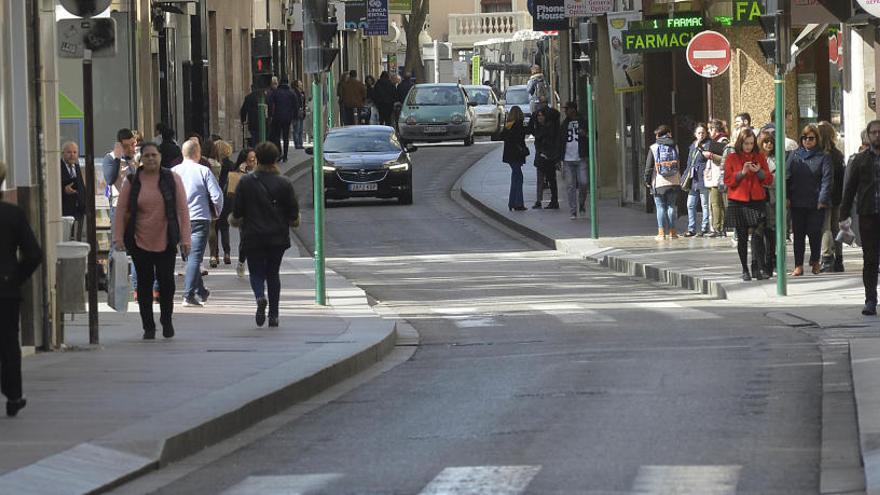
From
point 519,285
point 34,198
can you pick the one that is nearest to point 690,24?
point 519,285

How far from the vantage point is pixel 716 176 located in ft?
92.3

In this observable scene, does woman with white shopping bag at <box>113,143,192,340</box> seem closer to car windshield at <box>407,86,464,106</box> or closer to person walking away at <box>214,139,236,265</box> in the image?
person walking away at <box>214,139,236,265</box>

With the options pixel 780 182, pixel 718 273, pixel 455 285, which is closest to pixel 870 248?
pixel 780 182

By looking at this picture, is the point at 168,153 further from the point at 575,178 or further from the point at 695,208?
the point at 575,178

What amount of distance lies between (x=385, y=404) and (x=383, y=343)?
12.9 feet

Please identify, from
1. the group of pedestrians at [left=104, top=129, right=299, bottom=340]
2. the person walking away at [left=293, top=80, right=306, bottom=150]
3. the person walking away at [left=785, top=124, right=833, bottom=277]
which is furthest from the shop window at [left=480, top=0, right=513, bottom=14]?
the group of pedestrians at [left=104, top=129, right=299, bottom=340]

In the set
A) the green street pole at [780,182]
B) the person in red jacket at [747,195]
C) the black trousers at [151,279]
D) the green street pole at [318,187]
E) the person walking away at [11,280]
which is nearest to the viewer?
the person walking away at [11,280]

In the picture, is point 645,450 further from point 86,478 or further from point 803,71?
point 803,71

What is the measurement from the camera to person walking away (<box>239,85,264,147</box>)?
4519 centimetres

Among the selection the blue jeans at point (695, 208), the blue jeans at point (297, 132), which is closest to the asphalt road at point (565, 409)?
the blue jeans at point (695, 208)

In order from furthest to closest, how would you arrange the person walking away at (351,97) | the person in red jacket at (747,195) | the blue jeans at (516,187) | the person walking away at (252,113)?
the person walking away at (351,97) → the person walking away at (252,113) → the blue jeans at (516,187) → the person in red jacket at (747,195)

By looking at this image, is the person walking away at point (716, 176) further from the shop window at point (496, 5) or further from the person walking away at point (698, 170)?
the shop window at point (496, 5)

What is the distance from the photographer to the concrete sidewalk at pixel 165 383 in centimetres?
1066

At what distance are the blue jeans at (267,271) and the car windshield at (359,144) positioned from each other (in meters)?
21.1
